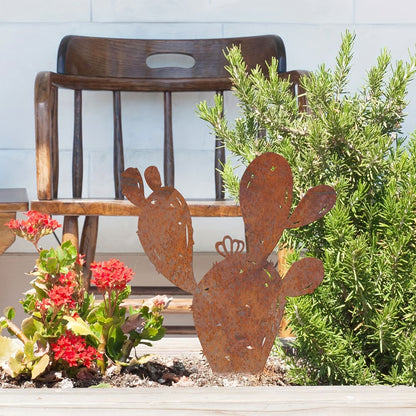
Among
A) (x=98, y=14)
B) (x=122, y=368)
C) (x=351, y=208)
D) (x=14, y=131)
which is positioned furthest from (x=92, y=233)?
(x=351, y=208)

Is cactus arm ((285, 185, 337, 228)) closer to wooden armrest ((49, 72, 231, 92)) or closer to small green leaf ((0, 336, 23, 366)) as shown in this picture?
small green leaf ((0, 336, 23, 366))

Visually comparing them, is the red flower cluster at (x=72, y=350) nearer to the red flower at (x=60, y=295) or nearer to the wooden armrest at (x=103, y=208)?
the red flower at (x=60, y=295)

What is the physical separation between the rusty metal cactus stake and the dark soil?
0.09 feet

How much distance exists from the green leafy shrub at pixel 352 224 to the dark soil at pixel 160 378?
3 centimetres

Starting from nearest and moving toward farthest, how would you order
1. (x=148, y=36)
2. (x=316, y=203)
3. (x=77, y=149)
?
1. (x=316, y=203)
2. (x=77, y=149)
3. (x=148, y=36)

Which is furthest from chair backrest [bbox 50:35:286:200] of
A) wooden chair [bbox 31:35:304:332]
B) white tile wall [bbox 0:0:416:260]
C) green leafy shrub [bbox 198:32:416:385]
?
green leafy shrub [bbox 198:32:416:385]

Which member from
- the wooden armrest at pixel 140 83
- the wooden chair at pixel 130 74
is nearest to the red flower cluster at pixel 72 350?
the wooden chair at pixel 130 74

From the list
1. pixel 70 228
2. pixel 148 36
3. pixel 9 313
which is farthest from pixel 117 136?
pixel 9 313

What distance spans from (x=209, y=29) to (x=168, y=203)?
53.1 inches

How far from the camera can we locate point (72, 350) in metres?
0.66

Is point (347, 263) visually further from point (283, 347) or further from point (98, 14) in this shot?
point (98, 14)

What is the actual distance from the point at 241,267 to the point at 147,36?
1367 mm

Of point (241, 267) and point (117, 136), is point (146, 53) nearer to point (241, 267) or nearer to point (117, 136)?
point (117, 136)

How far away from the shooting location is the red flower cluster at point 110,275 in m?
0.65
